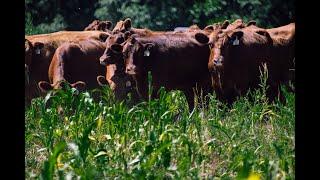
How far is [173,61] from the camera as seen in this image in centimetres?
949

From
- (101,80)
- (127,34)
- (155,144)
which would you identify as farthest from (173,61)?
(155,144)

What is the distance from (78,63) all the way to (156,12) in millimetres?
8107

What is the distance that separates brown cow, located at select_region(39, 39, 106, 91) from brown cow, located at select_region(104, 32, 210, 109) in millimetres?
870

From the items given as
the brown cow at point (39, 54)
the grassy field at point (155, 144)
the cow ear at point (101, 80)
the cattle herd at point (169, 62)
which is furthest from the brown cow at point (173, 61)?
the grassy field at point (155, 144)

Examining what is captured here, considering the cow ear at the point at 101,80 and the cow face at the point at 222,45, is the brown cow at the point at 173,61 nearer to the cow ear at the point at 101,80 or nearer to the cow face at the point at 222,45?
the cow face at the point at 222,45

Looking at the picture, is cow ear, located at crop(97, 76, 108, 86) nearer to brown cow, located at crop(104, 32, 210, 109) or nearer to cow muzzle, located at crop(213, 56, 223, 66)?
brown cow, located at crop(104, 32, 210, 109)

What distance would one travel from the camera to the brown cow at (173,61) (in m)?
9.18

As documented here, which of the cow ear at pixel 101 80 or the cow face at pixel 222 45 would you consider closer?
the cow ear at pixel 101 80

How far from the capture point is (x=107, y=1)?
58.0 ft

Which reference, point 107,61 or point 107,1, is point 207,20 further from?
point 107,61

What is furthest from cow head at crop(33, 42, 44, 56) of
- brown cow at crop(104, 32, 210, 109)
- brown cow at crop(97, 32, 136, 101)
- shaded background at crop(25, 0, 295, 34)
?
shaded background at crop(25, 0, 295, 34)

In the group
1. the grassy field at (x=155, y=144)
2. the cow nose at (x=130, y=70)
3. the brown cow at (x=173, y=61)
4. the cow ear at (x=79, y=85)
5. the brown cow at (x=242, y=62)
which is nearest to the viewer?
the grassy field at (x=155, y=144)

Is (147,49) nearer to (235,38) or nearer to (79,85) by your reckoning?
(79,85)
